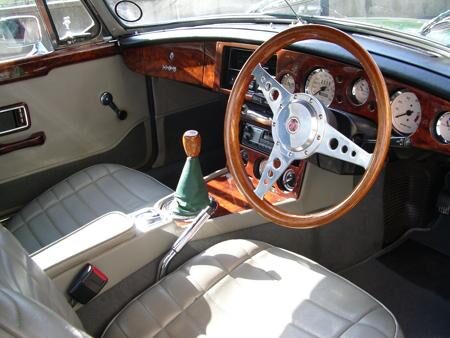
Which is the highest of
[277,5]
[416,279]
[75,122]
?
[277,5]

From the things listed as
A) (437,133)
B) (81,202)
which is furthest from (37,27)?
(437,133)

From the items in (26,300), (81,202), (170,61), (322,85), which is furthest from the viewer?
(170,61)

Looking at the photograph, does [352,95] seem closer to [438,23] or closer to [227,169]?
[438,23]

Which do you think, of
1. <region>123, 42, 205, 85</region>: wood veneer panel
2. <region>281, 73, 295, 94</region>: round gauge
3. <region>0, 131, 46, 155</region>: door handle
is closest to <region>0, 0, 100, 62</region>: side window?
<region>123, 42, 205, 85</region>: wood veneer panel

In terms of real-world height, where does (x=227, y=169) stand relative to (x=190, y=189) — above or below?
below

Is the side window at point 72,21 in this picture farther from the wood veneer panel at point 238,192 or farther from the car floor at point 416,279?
the car floor at point 416,279

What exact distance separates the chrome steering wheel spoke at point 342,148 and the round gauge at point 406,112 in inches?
8.4

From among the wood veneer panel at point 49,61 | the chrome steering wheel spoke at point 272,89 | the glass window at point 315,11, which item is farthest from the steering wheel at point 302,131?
the wood veneer panel at point 49,61

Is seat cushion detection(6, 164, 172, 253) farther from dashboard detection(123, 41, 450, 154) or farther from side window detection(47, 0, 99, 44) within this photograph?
side window detection(47, 0, 99, 44)

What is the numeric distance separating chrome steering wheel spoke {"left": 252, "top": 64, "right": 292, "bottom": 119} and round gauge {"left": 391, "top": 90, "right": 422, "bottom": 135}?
0.31 m

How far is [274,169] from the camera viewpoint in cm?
137

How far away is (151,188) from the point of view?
1.95m

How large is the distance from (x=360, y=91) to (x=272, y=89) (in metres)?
0.28

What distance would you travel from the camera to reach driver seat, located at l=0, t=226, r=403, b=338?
124 cm
